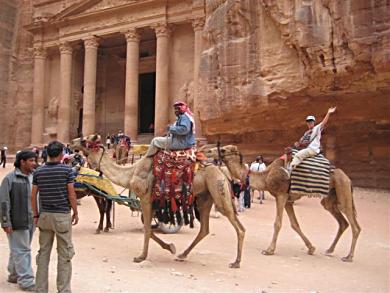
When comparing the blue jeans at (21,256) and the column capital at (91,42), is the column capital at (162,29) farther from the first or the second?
the blue jeans at (21,256)

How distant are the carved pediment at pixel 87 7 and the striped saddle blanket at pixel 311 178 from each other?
88.1 ft

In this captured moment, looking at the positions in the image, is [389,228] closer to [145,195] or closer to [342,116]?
[342,116]

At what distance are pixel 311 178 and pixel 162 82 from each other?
2310 cm

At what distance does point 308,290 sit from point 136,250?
11.2 feet

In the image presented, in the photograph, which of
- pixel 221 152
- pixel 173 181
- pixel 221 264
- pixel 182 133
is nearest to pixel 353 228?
pixel 221 264

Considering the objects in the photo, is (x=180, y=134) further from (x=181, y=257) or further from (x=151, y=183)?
(x=181, y=257)

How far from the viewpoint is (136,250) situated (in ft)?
26.3

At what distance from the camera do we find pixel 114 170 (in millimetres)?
7754

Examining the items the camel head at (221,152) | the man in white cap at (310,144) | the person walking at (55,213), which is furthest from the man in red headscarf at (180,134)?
the person walking at (55,213)

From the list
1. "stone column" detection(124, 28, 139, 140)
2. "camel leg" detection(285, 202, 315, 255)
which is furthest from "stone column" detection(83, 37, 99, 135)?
"camel leg" detection(285, 202, 315, 255)

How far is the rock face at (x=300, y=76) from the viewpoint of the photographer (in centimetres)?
1420

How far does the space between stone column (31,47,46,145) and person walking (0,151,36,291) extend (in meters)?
32.9

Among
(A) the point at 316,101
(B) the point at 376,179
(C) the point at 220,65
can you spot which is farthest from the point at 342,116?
(C) the point at 220,65

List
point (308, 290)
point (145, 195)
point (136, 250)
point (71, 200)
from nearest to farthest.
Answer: point (71, 200) → point (308, 290) → point (145, 195) → point (136, 250)
